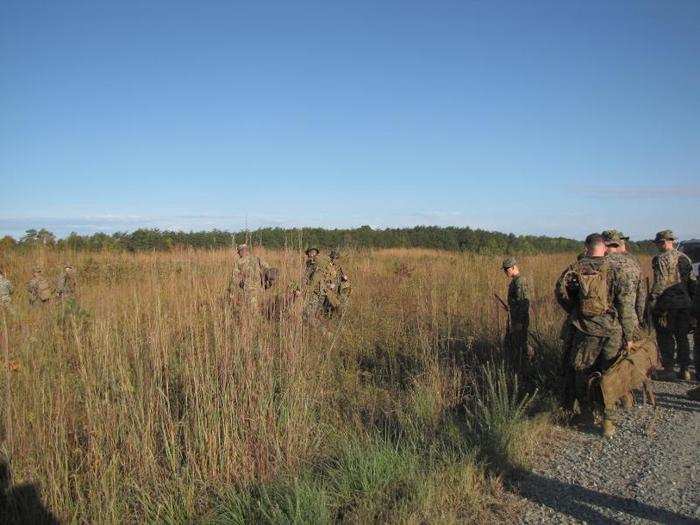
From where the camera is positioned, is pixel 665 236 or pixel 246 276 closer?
pixel 246 276

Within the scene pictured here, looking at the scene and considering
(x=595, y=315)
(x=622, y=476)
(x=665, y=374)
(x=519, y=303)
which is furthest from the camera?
(x=665, y=374)

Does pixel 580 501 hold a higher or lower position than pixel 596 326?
lower

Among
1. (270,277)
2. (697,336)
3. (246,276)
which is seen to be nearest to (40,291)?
(246,276)

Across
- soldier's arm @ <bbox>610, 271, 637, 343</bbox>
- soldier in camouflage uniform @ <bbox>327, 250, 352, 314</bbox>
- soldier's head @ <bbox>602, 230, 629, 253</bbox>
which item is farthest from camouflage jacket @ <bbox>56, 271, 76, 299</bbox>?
soldier's head @ <bbox>602, 230, 629, 253</bbox>

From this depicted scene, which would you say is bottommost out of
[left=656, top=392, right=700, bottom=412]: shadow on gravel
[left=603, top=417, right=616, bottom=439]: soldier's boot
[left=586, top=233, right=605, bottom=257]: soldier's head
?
[left=656, top=392, right=700, bottom=412]: shadow on gravel

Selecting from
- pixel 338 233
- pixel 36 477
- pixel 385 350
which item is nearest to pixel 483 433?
pixel 385 350

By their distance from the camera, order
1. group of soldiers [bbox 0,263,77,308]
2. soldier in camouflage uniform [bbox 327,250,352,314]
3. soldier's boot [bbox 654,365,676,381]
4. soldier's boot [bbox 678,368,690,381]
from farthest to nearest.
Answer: soldier in camouflage uniform [bbox 327,250,352,314]
soldier's boot [bbox 654,365,676,381]
soldier's boot [bbox 678,368,690,381]
group of soldiers [bbox 0,263,77,308]

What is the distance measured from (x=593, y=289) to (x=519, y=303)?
1236 millimetres

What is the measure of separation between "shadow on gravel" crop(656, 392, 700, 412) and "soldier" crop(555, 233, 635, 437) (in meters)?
1.19

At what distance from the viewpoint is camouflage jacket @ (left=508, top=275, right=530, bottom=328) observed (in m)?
6.20

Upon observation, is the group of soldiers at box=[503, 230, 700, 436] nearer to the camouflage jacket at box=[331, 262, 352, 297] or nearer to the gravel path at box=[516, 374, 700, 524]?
the gravel path at box=[516, 374, 700, 524]

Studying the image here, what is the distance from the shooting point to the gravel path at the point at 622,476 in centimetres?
352

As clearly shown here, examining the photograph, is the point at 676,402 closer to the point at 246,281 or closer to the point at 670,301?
the point at 670,301

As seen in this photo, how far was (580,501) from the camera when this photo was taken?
145 inches
